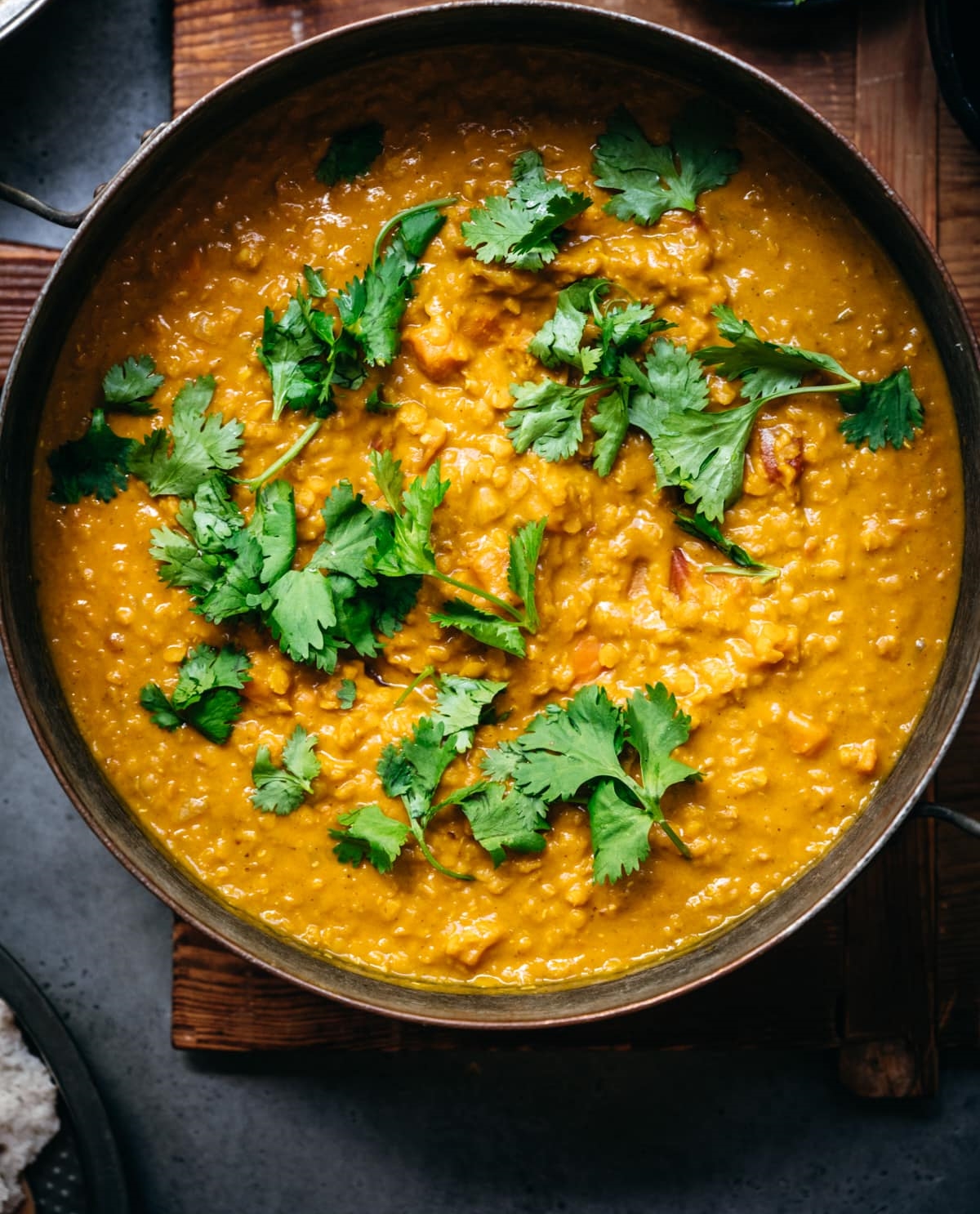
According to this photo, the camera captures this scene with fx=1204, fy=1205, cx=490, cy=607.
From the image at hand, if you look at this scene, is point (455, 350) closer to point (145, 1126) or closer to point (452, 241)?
point (452, 241)

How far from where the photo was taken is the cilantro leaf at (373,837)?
2654 mm

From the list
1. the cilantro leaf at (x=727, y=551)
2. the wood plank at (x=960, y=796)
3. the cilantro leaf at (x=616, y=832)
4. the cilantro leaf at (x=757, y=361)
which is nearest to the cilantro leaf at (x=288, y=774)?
the cilantro leaf at (x=616, y=832)

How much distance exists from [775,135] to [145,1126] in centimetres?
310

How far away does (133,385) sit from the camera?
2.74 metres

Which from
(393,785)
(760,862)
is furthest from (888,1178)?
(393,785)

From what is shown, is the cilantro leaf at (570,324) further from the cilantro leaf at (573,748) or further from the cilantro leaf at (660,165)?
the cilantro leaf at (573,748)

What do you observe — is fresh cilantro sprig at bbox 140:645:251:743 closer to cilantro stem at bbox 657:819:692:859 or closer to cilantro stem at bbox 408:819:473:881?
cilantro stem at bbox 408:819:473:881

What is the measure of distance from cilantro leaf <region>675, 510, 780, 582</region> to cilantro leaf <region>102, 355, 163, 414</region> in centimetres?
→ 124

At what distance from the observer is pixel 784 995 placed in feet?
10.0

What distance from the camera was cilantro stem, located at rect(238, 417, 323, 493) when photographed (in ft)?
8.73

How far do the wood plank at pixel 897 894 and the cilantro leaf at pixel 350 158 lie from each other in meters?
1.18

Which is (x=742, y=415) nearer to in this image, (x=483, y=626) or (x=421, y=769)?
(x=483, y=626)

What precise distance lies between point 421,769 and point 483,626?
349 millimetres

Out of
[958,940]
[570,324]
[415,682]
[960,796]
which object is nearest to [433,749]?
[415,682]
